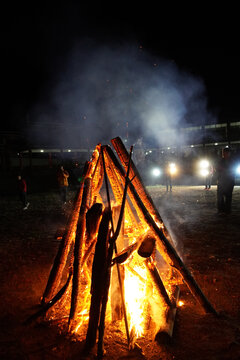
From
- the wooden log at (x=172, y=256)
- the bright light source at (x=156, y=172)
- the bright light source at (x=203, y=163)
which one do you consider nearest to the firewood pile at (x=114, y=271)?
the wooden log at (x=172, y=256)

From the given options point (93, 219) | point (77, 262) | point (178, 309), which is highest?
point (93, 219)

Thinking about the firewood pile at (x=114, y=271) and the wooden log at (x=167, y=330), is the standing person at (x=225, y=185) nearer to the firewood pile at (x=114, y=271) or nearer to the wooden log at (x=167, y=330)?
the firewood pile at (x=114, y=271)

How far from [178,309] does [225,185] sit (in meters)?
7.18

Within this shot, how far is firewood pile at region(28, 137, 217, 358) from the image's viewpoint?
266cm

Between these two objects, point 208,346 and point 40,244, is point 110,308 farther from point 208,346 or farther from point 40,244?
point 40,244

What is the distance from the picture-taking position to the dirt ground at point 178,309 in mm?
2576

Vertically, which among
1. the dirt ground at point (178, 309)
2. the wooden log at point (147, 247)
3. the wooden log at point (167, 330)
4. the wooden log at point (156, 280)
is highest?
the wooden log at point (147, 247)

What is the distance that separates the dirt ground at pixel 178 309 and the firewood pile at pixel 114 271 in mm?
144

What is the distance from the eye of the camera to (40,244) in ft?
21.9

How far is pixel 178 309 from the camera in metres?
3.33

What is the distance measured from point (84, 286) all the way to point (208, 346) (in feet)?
6.45

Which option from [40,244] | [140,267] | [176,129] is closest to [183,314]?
[140,267]

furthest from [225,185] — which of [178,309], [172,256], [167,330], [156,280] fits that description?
[167,330]

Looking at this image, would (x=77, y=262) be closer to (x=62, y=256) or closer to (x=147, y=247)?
(x=62, y=256)
